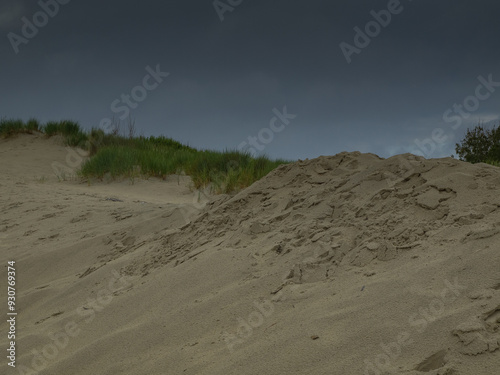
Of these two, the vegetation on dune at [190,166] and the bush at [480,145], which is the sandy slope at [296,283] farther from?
the bush at [480,145]

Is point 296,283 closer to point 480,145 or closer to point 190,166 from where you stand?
point 190,166

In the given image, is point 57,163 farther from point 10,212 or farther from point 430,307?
point 430,307

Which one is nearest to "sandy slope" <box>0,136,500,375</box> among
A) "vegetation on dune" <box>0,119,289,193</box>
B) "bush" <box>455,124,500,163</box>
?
"vegetation on dune" <box>0,119,289,193</box>

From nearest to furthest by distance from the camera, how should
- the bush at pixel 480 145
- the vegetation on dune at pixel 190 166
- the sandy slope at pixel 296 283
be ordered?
the sandy slope at pixel 296 283 → the vegetation on dune at pixel 190 166 → the bush at pixel 480 145

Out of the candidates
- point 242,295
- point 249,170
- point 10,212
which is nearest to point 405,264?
point 242,295

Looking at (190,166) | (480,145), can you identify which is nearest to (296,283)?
(190,166)

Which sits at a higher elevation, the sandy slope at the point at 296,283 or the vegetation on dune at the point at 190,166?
the vegetation on dune at the point at 190,166

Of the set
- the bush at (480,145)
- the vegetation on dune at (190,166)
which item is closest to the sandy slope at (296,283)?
the vegetation on dune at (190,166)

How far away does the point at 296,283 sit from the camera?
2.58m

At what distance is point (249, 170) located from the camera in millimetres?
7492

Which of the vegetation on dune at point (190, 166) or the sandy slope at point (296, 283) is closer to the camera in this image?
the sandy slope at point (296, 283)

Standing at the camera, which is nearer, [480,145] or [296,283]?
[296,283]

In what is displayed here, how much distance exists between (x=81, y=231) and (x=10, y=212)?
196 cm

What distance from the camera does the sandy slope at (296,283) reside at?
6.35 feet
